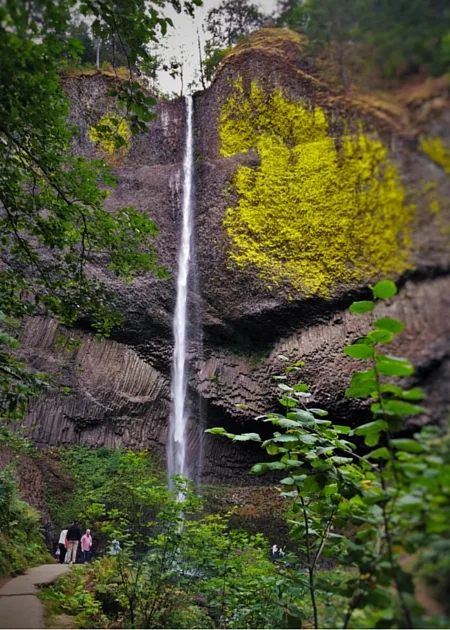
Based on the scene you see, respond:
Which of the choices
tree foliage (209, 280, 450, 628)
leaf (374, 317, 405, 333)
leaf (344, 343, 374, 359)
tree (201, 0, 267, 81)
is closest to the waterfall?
tree (201, 0, 267, 81)

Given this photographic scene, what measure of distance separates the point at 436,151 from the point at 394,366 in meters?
0.48

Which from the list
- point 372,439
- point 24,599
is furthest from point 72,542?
point 372,439

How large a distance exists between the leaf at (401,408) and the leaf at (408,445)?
0.07 metres

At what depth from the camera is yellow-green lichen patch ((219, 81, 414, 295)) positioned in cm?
121

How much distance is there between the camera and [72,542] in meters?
8.63

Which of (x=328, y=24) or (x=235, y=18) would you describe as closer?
(x=328, y=24)

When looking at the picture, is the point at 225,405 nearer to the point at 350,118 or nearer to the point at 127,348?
the point at 127,348

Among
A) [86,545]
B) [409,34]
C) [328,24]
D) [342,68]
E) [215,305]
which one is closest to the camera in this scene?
[409,34]

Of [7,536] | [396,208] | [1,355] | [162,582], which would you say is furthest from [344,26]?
[7,536]

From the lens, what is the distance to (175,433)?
11.5 meters

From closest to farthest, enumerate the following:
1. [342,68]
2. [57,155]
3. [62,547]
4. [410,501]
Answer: [410,501], [342,68], [57,155], [62,547]

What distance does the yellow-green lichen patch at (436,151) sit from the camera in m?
0.91

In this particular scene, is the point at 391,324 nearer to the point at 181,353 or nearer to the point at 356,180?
the point at 356,180

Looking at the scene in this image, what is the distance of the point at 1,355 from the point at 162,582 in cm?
218
